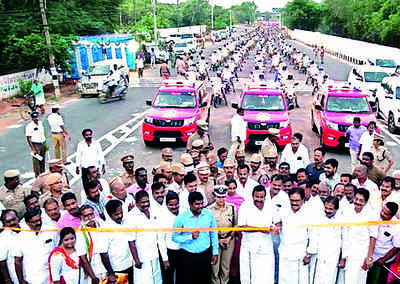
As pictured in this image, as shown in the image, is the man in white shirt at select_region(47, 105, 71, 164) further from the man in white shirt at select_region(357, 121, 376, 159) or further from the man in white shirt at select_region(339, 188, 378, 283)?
the man in white shirt at select_region(339, 188, 378, 283)

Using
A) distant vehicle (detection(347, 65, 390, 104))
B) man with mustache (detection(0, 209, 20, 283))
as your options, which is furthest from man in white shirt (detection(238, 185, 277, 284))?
distant vehicle (detection(347, 65, 390, 104))

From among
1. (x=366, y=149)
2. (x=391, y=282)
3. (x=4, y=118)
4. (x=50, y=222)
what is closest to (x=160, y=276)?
(x=50, y=222)

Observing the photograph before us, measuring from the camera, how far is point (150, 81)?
29.9 metres

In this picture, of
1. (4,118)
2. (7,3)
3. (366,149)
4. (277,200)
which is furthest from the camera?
(7,3)

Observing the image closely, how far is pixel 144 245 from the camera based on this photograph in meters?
5.00

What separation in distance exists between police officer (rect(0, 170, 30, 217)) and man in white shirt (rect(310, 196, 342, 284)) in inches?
165

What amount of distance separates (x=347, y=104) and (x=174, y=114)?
527 cm

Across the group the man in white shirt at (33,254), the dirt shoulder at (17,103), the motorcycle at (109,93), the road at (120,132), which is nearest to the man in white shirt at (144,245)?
the man in white shirt at (33,254)

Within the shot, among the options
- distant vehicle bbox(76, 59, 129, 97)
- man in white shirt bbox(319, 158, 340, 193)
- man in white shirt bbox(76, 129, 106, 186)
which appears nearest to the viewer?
man in white shirt bbox(319, 158, 340, 193)

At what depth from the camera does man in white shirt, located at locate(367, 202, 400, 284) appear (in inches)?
199

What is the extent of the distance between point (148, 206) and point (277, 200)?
5.52ft

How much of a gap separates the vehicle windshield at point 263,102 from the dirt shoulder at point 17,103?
10084 millimetres

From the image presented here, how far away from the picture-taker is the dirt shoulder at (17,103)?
60.5 feet

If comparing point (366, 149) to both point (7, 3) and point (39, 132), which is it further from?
point (7, 3)
